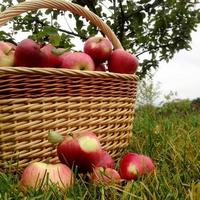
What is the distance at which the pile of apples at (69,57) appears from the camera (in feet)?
6.44

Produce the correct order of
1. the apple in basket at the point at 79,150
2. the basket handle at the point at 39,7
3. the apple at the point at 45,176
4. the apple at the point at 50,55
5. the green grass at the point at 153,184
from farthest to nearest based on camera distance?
the basket handle at the point at 39,7 < the apple at the point at 50,55 < the apple in basket at the point at 79,150 < the apple at the point at 45,176 < the green grass at the point at 153,184

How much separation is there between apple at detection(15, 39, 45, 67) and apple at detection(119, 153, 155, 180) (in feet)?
1.63

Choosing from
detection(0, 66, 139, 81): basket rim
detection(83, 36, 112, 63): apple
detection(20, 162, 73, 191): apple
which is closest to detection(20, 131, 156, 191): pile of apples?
detection(20, 162, 73, 191): apple

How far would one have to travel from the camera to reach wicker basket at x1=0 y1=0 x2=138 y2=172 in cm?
187

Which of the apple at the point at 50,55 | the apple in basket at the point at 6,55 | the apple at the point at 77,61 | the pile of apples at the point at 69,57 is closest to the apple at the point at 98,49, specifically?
the pile of apples at the point at 69,57

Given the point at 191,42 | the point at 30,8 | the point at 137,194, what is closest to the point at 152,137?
the point at 30,8

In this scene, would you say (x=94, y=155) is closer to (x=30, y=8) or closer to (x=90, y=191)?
(x=90, y=191)

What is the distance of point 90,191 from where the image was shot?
163 centimetres

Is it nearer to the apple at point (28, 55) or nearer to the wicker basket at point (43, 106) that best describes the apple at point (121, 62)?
the wicker basket at point (43, 106)

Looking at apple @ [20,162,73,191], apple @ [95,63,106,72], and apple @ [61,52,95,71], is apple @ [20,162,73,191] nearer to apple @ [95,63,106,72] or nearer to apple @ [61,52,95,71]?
apple @ [61,52,95,71]

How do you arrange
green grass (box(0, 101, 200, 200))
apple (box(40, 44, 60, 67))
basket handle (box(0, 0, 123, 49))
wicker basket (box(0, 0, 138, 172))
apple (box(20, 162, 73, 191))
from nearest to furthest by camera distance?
green grass (box(0, 101, 200, 200)), apple (box(20, 162, 73, 191)), wicker basket (box(0, 0, 138, 172)), apple (box(40, 44, 60, 67)), basket handle (box(0, 0, 123, 49))

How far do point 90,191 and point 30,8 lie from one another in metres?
0.85

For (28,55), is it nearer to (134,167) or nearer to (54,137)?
(54,137)

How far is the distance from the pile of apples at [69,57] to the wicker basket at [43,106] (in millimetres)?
101
